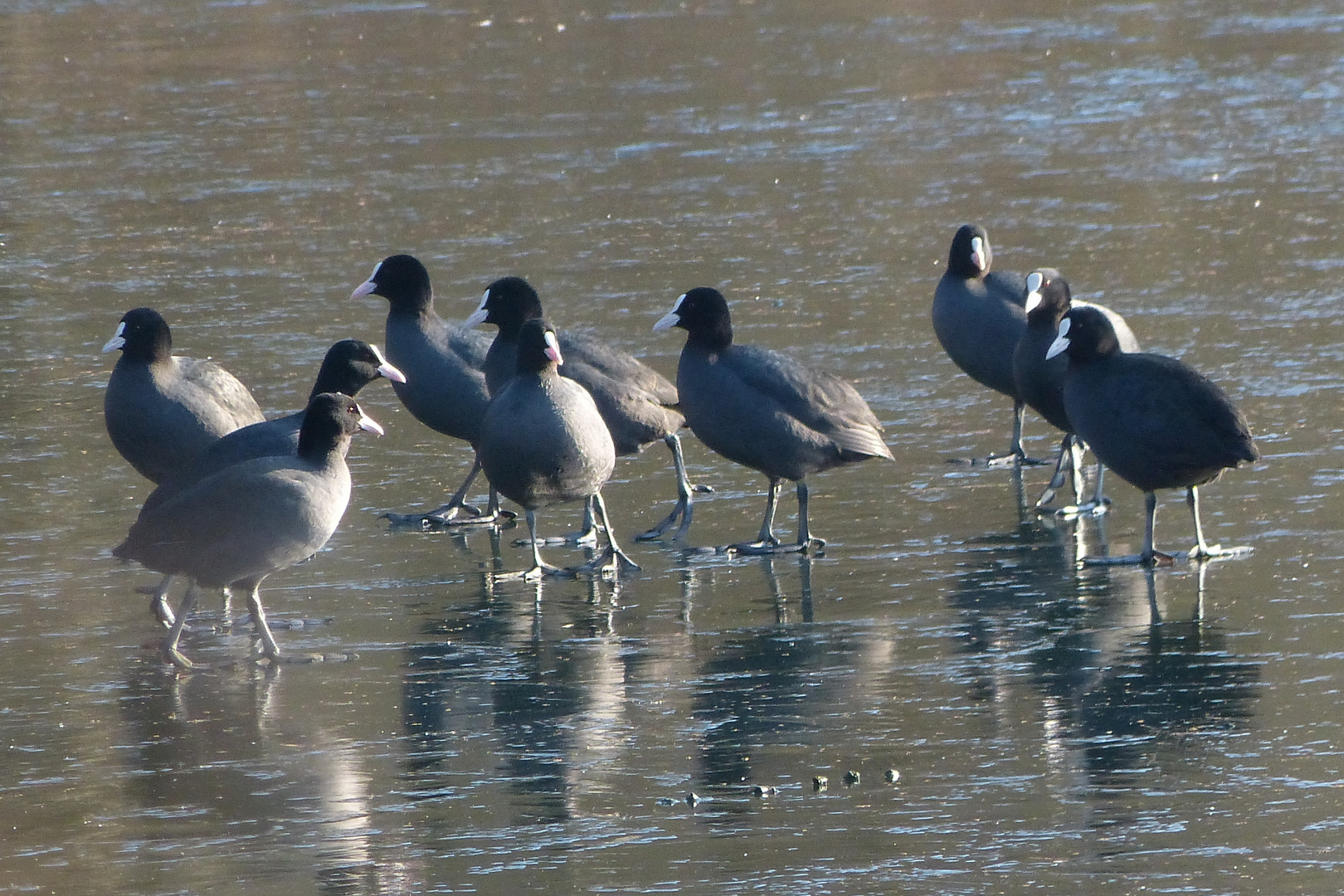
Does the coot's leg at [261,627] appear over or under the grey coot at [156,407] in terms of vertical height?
under

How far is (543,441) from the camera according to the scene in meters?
8.29

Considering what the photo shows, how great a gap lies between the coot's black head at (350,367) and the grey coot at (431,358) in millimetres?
858

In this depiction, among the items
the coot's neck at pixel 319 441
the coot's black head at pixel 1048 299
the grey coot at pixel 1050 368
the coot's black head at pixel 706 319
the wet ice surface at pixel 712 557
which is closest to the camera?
the wet ice surface at pixel 712 557

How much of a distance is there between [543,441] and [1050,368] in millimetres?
2555

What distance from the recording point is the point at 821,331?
466 inches

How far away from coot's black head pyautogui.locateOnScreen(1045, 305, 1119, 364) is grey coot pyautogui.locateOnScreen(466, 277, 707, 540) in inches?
75.1

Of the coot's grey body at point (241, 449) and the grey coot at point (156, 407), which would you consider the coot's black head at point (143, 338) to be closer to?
the grey coot at point (156, 407)

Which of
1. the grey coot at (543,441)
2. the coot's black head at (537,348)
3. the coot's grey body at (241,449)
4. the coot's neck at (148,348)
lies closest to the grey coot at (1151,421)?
the grey coot at (543,441)

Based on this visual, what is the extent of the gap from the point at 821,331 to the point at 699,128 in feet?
22.8

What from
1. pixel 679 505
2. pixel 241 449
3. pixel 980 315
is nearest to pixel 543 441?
pixel 679 505

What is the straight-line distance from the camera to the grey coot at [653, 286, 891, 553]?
8680 millimetres

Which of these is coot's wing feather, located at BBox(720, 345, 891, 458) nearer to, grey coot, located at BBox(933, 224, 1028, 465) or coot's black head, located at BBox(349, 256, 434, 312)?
grey coot, located at BBox(933, 224, 1028, 465)

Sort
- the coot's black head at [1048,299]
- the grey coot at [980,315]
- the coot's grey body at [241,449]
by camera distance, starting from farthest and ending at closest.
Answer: the grey coot at [980,315], the coot's black head at [1048,299], the coot's grey body at [241,449]

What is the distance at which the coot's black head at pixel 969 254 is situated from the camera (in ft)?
34.9
